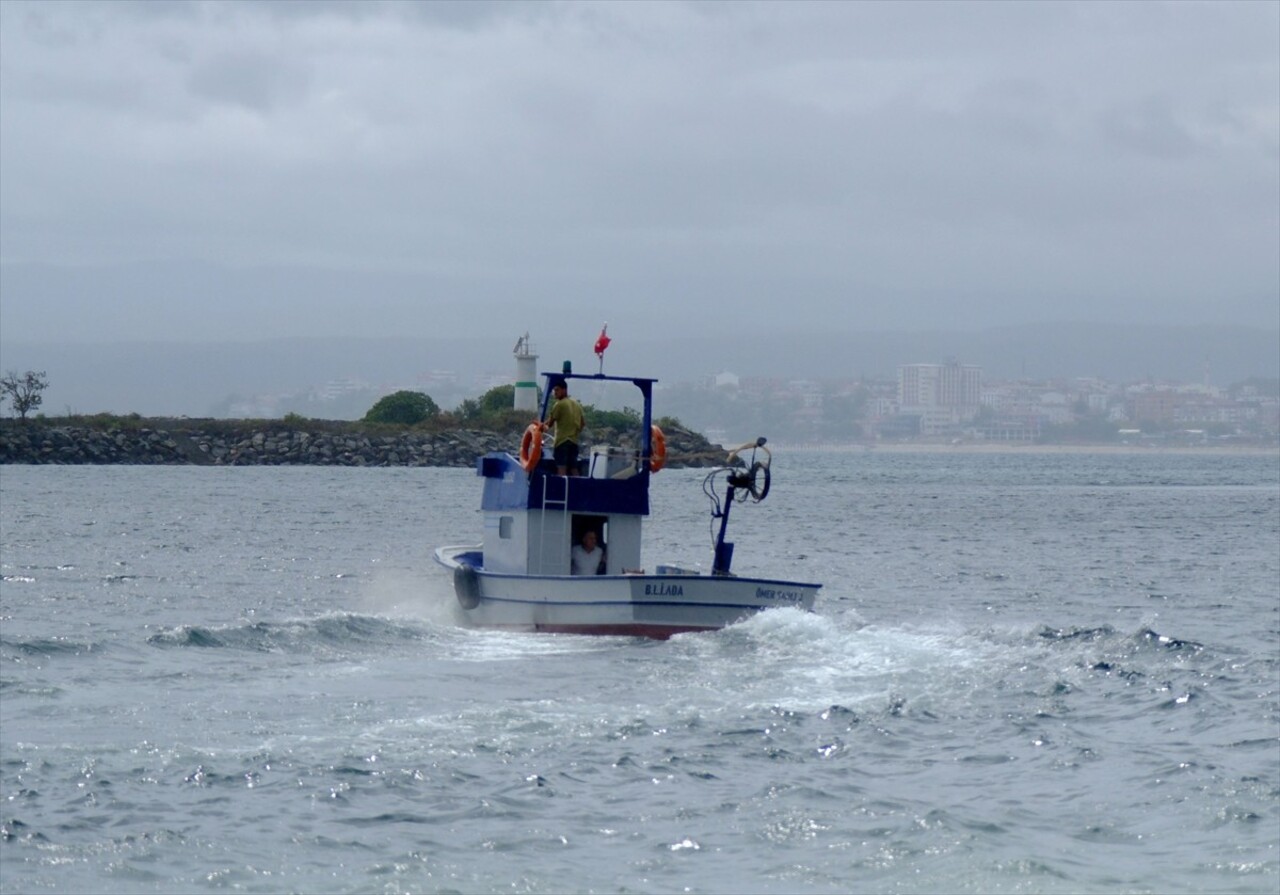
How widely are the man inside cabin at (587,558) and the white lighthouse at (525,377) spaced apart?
6951 cm

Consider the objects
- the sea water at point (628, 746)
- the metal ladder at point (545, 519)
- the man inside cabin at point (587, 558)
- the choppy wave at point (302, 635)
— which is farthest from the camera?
the man inside cabin at point (587, 558)

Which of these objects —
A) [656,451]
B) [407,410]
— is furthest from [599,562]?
[407,410]

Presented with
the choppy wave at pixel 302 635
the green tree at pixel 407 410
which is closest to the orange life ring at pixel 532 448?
the choppy wave at pixel 302 635

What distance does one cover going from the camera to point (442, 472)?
96.9 m

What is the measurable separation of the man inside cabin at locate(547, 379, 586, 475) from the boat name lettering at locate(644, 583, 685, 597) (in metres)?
2.72

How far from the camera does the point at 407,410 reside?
118 meters

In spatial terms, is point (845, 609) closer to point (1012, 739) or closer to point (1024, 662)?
point (1024, 662)

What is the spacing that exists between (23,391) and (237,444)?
49.9ft

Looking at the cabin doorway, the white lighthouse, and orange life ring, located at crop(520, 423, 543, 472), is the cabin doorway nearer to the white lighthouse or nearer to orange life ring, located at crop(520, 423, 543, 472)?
orange life ring, located at crop(520, 423, 543, 472)

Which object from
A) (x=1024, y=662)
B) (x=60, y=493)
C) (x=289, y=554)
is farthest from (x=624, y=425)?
(x=1024, y=662)

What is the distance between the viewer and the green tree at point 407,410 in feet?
385

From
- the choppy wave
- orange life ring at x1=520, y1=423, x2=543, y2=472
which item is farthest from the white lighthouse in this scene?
the choppy wave

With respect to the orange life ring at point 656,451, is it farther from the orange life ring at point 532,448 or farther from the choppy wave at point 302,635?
the choppy wave at point 302,635

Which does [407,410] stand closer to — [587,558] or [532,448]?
[587,558]
